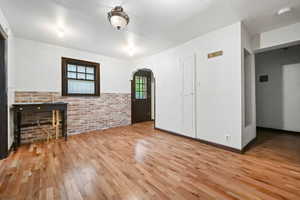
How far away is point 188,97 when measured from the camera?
3.59 m

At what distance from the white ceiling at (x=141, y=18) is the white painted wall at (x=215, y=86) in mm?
294

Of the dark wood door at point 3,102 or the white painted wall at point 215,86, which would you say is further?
the white painted wall at point 215,86

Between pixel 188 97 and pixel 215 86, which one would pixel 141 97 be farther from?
pixel 215 86

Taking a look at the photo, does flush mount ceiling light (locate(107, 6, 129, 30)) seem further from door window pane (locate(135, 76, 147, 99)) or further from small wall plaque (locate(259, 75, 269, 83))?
small wall plaque (locate(259, 75, 269, 83))

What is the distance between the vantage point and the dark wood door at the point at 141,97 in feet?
18.7

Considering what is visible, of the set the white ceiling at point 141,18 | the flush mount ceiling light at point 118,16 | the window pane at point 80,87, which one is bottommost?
the window pane at point 80,87

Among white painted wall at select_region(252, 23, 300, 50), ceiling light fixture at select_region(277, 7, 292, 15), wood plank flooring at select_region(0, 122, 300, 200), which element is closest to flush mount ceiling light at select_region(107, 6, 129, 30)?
wood plank flooring at select_region(0, 122, 300, 200)

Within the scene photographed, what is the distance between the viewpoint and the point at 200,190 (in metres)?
1.57

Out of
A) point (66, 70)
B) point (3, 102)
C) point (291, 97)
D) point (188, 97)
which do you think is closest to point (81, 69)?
point (66, 70)

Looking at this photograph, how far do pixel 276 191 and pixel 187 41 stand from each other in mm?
3395

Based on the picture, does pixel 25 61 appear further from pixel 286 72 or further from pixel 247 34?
pixel 286 72

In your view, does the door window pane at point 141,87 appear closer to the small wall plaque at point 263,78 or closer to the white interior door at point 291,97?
the small wall plaque at point 263,78

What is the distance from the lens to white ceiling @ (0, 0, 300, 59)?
209 centimetres

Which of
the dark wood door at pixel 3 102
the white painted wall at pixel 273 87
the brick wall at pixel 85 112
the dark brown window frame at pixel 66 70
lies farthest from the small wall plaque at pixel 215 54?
the dark wood door at pixel 3 102
